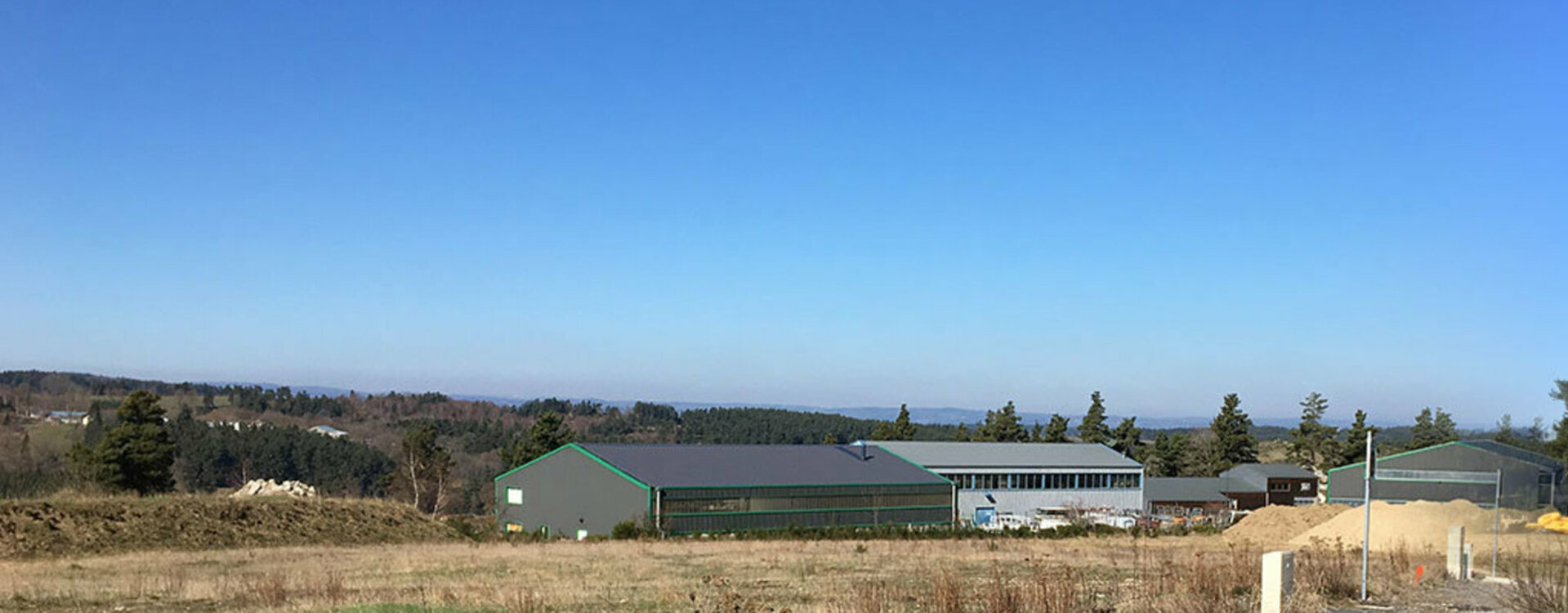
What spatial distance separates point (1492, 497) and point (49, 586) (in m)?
45.9

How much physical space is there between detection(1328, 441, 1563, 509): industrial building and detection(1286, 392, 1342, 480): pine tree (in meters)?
55.8

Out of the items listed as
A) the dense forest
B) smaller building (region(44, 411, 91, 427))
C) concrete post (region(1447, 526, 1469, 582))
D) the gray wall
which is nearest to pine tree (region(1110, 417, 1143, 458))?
the dense forest

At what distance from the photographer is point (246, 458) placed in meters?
126

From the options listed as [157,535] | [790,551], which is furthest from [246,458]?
[790,551]

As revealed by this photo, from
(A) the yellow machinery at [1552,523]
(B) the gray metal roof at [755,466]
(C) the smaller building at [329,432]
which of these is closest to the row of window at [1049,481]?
(B) the gray metal roof at [755,466]

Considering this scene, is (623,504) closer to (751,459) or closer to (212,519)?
(751,459)

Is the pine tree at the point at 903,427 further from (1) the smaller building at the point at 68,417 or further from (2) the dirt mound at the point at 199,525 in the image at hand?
(1) the smaller building at the point at 68,417

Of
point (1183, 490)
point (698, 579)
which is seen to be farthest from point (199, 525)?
point (1183, 490)

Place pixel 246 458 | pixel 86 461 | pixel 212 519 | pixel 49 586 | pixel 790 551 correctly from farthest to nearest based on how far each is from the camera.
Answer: pixel 246 458 → pixel 86 461 → pixel 212 519 → pixel 790 551 → pixel 49 586

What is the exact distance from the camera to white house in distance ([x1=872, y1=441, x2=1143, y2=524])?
236 feet

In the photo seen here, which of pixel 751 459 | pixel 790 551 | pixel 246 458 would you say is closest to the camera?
pixel 790 551

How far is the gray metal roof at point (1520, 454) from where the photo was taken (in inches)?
1608

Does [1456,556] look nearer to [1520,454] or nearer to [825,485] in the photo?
[1520,454]

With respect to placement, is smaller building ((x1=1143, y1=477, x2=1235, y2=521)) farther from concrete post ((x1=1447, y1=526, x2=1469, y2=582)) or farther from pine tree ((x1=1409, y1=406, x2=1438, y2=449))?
concrete post ((x1=1447, y1=526, x2=1469, y2=582))
